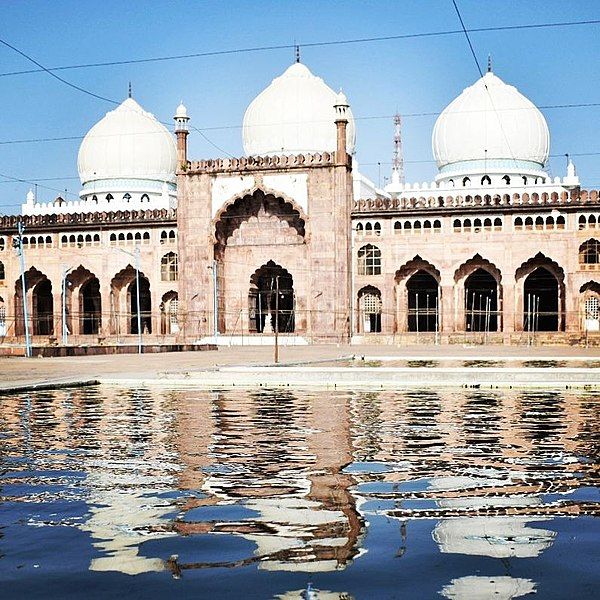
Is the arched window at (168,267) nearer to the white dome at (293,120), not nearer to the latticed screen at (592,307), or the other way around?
the white dome at (293,120)

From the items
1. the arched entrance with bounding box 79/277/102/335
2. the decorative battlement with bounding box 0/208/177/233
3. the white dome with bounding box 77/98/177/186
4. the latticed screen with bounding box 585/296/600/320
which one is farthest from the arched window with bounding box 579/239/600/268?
the white dome with bounding box 77/98/177/186

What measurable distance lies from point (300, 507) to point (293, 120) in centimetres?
4243

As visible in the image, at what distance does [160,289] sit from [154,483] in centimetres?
3820

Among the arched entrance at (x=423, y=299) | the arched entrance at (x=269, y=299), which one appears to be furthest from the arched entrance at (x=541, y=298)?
the arched entrance at (x=269, y=299)

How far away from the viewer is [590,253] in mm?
39062

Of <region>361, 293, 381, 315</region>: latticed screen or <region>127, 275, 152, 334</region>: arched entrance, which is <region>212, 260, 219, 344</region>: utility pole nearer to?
<region>127, 275, 152, 334</region>: arched entrance

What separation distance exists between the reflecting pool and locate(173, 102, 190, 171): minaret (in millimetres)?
33629

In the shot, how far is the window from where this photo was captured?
38938mm

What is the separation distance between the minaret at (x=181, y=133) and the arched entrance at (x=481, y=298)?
13.8 metres

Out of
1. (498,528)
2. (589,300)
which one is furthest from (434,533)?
(589,300)

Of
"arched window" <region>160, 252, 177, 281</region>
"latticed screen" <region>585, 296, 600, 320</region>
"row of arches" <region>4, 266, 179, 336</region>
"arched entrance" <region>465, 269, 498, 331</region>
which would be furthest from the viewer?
"row of arches" <region>4, 266, 179, 336</region>

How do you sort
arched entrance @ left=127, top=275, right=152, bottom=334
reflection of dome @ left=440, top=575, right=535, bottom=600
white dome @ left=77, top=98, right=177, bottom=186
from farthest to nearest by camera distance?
white dome @ left=77, top=98, right=177, bottom=186 < arched entrance @ left=127, top=275, right=152, bottom=334 < reflection of dome @ left=440, top=575, right=535, bottom=600

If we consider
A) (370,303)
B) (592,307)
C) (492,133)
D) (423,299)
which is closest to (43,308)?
(370,303)

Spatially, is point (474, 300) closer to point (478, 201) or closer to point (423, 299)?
point (423, 299)
